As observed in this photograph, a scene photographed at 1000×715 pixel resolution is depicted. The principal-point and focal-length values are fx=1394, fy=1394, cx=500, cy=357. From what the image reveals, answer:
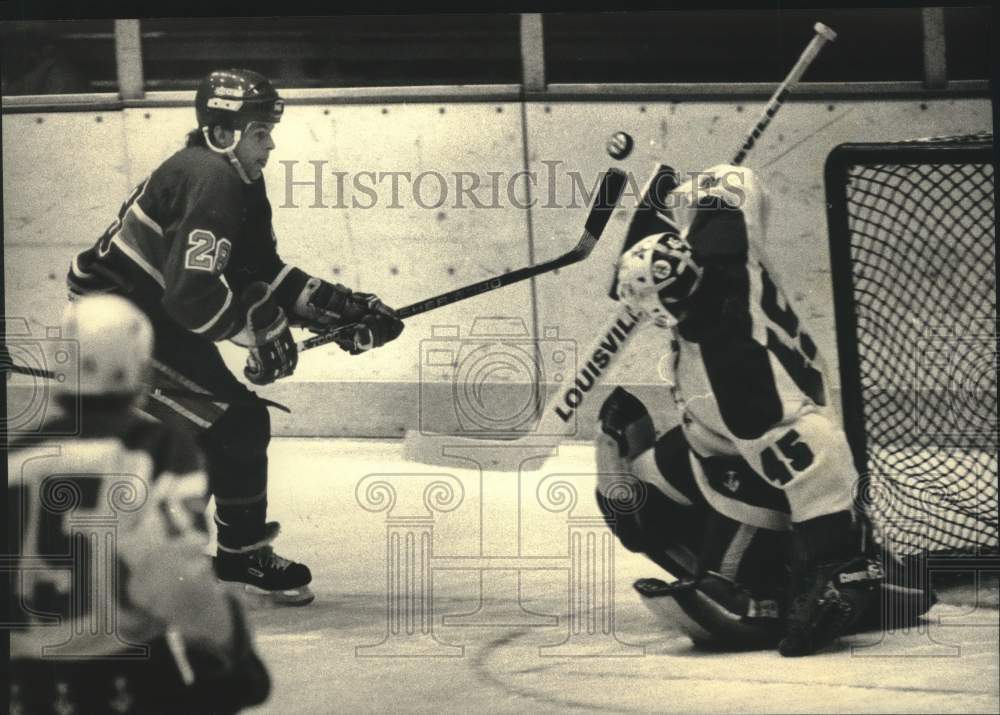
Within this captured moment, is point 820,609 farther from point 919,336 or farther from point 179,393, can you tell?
point 179,393

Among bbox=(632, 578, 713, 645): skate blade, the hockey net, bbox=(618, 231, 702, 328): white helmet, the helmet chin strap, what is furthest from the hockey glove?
the hockey net

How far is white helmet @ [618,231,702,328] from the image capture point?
285cm

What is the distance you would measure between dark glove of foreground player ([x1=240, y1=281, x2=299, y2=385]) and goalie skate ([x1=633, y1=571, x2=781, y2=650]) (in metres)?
0.87

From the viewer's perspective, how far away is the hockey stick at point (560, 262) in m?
2.89

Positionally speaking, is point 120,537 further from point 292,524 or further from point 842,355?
point 842,355

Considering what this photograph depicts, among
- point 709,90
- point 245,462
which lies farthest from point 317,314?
point 709,90

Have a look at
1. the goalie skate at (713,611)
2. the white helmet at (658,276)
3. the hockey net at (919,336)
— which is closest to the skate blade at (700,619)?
the goalie skate at (713,611)

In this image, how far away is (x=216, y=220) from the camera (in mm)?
2904

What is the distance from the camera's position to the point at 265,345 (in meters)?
2.93

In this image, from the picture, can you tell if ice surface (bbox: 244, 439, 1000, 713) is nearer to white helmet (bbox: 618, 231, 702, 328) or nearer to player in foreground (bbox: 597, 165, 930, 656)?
player in foreground (bbox: 597, 165, 930, 656)

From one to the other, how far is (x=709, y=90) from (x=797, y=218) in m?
Answer: 0.32

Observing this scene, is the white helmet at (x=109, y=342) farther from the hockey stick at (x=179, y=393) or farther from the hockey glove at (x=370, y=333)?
the hockey glove at (x=370, y=333)

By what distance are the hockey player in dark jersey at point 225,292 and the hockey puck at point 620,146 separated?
571mm

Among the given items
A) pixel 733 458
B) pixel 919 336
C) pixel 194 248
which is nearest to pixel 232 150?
pixel 194 248
